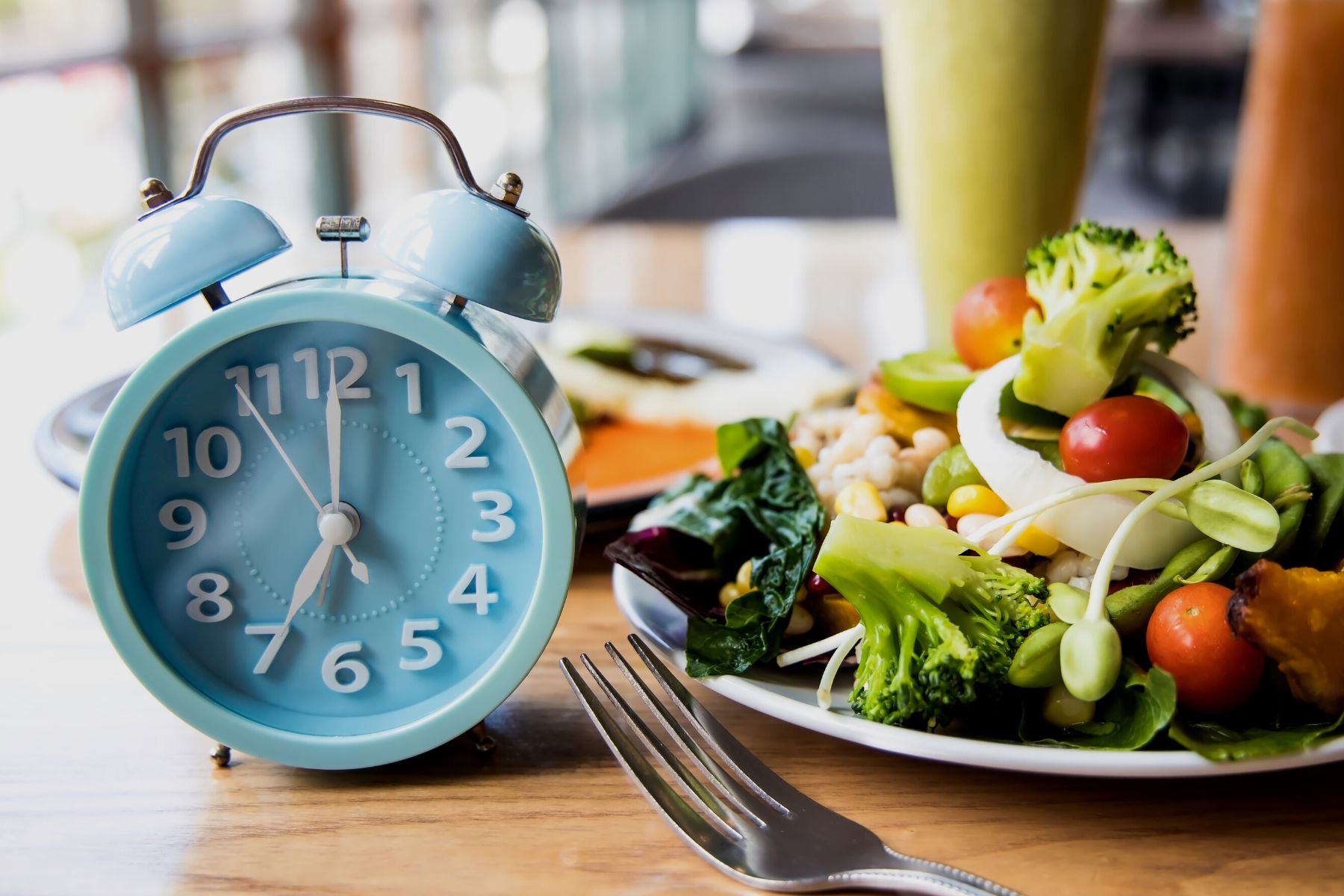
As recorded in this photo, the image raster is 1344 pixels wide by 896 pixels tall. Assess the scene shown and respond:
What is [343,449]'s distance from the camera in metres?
0.83

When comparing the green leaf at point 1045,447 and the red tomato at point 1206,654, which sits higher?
the green leaf at point 1045,447

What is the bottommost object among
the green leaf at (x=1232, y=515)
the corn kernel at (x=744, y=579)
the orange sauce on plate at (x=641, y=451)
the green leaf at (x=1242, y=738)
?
the orange sauce on plate at (x=641, y=451)

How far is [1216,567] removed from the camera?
0.80 metres

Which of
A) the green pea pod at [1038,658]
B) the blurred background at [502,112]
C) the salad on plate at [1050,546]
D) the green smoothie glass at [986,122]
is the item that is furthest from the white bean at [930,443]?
the blurred background at [502,112]

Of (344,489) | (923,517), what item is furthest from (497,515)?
(923,517)

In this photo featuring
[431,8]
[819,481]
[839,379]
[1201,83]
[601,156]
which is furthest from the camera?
[601,156]

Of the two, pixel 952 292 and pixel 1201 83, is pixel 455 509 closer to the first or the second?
pixel 952 292

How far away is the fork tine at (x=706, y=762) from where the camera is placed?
30.5 inches

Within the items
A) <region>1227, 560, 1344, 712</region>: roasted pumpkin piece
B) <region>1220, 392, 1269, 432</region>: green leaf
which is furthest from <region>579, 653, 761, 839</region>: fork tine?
<region>1220, 392, 1269, 432</region>: green leaf

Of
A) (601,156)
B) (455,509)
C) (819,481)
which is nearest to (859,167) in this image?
(819,481)

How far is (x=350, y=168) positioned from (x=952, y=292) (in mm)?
4304

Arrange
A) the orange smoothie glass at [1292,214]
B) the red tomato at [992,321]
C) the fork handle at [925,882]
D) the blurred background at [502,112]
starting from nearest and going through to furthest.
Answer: the fork handle at [925,882] < the red tomato at [992,321] < the orange smoothie glass at [1292,214] < the blurred background at [502,112]

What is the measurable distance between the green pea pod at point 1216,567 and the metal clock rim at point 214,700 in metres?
0.42

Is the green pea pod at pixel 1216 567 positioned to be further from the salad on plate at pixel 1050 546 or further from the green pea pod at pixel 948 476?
the green pea pod at pixel 948 476
